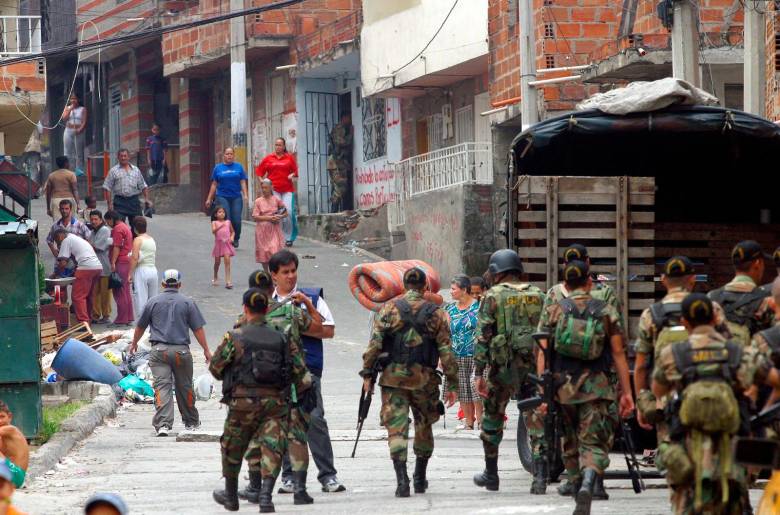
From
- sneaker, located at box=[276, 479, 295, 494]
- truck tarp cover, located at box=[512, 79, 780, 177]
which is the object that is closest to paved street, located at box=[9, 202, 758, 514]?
sneaker, located at box=[276, 479, 295, 494]

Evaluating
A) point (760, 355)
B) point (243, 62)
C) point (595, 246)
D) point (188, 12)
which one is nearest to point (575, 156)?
point (595, 246)

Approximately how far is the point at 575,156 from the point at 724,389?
6154mm

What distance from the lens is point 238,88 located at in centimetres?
3197

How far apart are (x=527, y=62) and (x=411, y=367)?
1014 centimetres

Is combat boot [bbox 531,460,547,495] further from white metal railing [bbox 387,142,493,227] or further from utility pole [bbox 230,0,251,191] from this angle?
utility pole [bbox 230,0,251,191]

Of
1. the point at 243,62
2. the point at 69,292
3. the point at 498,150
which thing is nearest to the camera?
the point at 69,292

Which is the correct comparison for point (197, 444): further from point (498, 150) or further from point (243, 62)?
point (243, 62)

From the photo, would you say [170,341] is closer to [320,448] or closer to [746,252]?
[320,448]

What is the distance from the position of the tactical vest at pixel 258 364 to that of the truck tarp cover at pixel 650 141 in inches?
137

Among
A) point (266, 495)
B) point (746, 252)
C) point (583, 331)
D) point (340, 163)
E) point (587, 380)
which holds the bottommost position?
point (266, 495)

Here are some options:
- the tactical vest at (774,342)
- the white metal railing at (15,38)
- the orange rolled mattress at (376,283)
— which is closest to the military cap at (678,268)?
the tactical vest at (774,342)

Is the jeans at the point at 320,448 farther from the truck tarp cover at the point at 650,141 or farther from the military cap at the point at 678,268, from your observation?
the truck tarp cover at the point at 650,141

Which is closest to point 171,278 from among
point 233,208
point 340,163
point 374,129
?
point 233,208

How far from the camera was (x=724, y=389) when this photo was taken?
803cm
